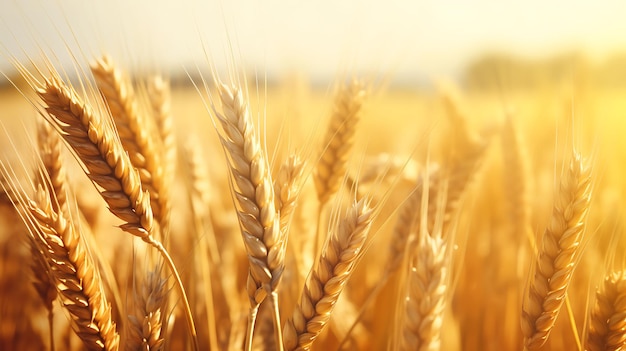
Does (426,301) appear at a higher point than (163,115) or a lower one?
lower

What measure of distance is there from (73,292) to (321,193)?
566 millimetres

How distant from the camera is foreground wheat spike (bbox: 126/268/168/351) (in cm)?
83

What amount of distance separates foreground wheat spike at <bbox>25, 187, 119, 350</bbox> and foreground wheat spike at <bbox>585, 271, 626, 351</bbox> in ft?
2.84

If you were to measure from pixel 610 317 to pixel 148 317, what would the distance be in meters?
0.80

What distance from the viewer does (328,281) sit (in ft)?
2.54

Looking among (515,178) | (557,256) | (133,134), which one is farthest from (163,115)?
(515,178)

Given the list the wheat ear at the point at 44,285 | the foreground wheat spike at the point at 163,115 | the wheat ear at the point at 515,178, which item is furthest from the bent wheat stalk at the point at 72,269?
the wheat ear at the point at 515,178

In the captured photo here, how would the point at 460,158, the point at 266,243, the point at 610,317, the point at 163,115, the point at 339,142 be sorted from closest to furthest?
the point at 266,243, the point at 610,317, the point at 339,142, the point at 163,115, the point at 460,158

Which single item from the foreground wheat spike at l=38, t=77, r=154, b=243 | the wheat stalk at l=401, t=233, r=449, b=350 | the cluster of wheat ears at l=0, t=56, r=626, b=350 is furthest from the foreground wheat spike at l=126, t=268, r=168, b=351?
the wheat stalk at l=401, t=233, r=449, b=350

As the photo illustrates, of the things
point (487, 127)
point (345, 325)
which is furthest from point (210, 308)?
point (487, 127)

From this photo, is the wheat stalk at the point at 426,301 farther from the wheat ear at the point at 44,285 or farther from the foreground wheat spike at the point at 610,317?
the wheat ear at the point at 44,285

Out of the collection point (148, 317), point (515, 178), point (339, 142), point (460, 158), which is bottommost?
point (515, 178)

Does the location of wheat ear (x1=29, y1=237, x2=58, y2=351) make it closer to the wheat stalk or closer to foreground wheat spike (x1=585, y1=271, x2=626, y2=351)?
the wheat stalk

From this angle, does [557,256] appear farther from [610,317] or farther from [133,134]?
[133,134]
